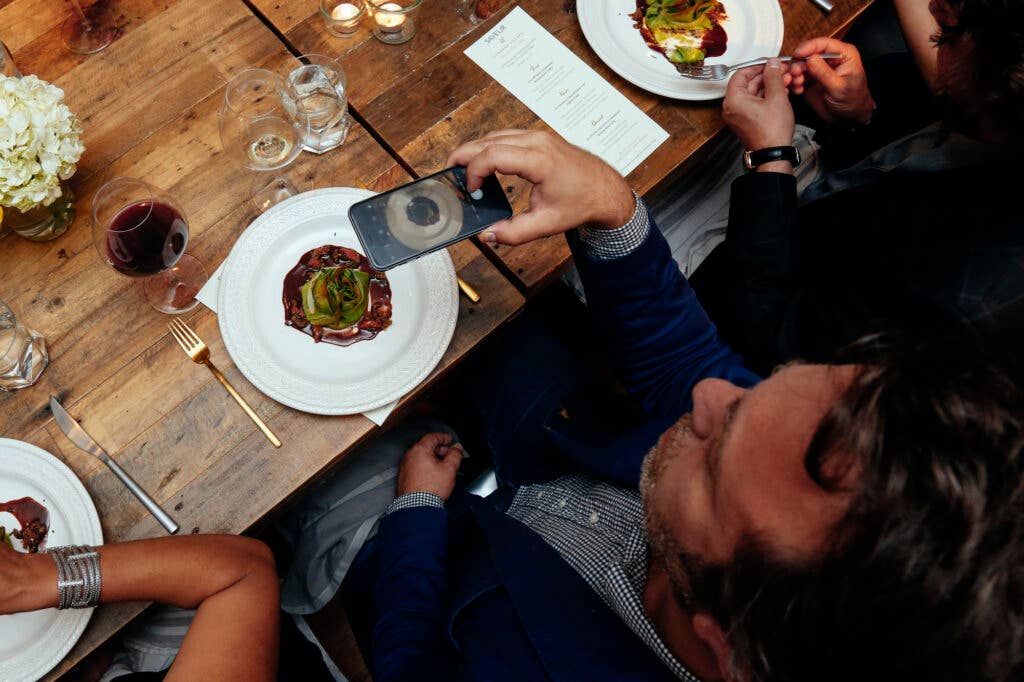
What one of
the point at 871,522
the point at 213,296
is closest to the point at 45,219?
the point at 213,296


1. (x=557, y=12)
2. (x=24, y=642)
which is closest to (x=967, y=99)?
(x=557, y=12)

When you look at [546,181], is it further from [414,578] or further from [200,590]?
[200,590]

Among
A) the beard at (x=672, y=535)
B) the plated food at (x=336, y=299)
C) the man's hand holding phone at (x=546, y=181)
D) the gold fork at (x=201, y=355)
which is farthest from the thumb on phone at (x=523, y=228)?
the gold fork at (x=201, y=355)

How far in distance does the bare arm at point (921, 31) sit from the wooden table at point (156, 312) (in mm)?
1066

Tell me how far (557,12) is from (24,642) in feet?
4.64

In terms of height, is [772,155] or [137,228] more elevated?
[137,228]

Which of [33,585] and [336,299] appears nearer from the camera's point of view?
[33,585]

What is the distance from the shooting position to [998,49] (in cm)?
106

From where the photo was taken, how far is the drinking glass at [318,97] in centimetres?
124

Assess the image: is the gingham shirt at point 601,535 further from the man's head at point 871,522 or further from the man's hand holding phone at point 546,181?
the man's hand holding phone at point 546,181

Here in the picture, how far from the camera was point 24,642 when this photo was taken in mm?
990

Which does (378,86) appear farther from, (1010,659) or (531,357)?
(1010,659)

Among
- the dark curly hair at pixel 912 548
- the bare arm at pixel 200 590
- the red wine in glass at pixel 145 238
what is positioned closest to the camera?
the dark curly hair at pixel 912 548

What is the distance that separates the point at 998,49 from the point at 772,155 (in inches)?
14.9
